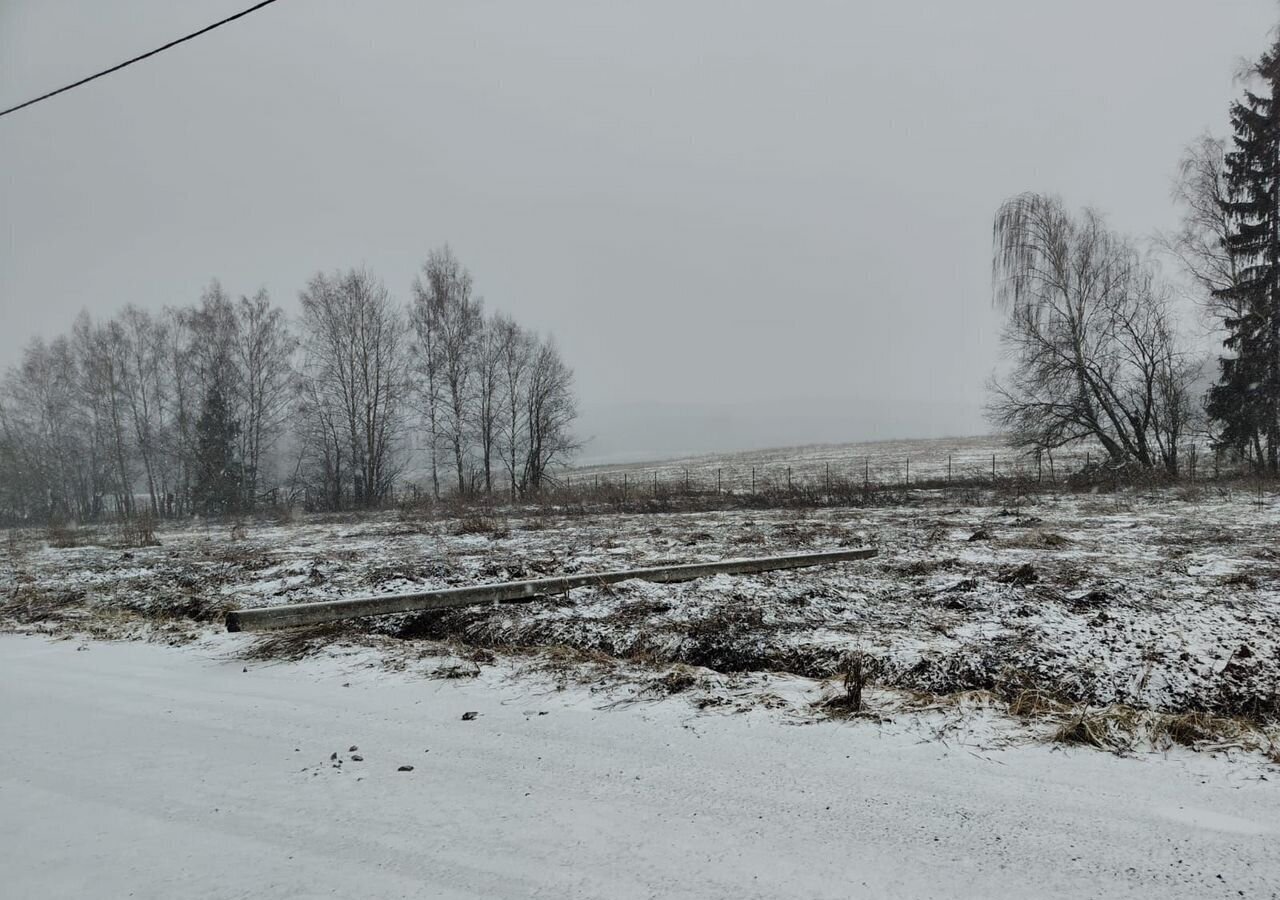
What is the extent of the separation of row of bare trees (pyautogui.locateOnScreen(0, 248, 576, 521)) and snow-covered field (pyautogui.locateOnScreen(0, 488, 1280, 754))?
66.8ft

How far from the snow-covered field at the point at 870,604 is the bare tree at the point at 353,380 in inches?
779

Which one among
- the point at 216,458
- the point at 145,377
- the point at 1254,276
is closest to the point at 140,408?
the point at 145,377

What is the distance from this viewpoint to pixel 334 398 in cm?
3078

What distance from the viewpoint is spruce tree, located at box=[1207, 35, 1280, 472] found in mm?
20953

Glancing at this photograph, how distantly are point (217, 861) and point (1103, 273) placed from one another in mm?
28618

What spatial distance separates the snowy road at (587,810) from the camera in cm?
211

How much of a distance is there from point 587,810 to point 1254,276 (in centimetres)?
2914

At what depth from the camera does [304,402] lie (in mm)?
31109

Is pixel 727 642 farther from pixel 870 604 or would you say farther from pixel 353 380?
pixel 353 380

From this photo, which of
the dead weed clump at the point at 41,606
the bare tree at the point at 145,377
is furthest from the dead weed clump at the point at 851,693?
the bare tree at the point at 145,377

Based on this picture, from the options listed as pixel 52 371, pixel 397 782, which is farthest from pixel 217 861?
pixel 52 371

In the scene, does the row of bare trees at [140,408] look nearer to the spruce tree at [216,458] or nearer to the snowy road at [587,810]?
the spruce tree at [216,458]

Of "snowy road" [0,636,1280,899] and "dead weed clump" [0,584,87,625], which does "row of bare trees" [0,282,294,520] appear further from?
"snowy road" [0,636,1280,899]

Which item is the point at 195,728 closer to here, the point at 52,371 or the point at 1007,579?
the point at 1007,579
